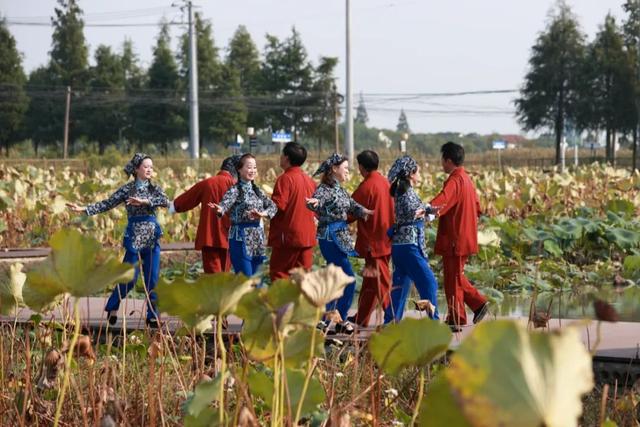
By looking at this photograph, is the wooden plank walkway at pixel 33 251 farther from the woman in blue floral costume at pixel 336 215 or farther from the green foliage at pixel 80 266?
the green foliage at pixel 80 266

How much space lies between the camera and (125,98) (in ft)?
216

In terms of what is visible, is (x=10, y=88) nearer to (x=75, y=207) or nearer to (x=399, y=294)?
(x=75, y=207)

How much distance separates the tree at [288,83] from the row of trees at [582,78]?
43.3ft

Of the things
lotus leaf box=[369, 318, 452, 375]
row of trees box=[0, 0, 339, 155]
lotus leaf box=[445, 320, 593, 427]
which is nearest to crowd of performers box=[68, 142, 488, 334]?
lotus leaf box=[369, 318, 452, 375]

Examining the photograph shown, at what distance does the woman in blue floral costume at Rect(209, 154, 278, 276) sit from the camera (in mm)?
8773

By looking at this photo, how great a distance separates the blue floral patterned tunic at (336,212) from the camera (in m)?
8.43

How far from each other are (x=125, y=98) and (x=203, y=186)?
57252 mm

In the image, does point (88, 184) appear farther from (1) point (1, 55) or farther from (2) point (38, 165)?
(1) point (1, 55)

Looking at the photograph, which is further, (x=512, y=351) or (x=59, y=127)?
(x=59, y=127)

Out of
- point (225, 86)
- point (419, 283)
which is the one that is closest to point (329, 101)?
point (225, 86)

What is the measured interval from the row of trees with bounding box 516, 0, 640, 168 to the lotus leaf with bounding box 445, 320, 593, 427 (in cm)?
5430

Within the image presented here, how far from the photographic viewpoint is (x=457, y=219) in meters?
8.44

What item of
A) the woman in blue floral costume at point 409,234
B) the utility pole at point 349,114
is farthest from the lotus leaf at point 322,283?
the utility pole at point 349,114

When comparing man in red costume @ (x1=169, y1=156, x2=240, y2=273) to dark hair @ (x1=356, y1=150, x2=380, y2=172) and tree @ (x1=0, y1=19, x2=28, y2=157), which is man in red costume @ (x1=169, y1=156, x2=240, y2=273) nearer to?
dark hair @ (x1=356, y1=150, x2=380, y2=172)
